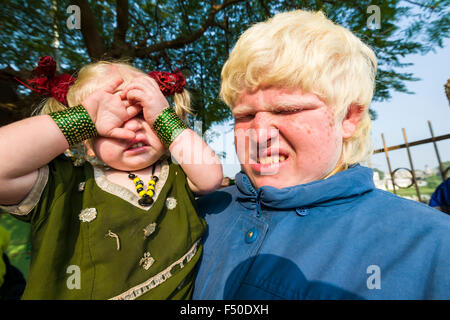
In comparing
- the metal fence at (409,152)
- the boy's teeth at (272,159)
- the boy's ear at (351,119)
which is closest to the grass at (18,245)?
the boy's teeth at (272,159)

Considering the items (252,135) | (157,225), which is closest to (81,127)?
(157,225)

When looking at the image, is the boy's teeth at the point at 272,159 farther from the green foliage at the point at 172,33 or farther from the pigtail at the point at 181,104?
the green foliage at the point at 172,33

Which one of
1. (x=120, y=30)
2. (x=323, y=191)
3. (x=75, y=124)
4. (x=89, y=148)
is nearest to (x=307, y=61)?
(x=323, y=191)

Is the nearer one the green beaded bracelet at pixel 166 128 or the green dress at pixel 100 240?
the green dress at pixel 100 240

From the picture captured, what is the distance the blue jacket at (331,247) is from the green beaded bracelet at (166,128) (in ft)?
1.80

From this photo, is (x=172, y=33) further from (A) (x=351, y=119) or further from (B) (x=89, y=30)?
(A) (x=351, y=119)

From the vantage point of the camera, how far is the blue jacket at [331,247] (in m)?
0.84

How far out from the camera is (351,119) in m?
1.33

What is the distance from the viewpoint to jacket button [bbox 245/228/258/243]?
1144mm

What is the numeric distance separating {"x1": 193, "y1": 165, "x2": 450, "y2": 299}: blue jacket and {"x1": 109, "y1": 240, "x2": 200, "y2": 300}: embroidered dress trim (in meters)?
0.14

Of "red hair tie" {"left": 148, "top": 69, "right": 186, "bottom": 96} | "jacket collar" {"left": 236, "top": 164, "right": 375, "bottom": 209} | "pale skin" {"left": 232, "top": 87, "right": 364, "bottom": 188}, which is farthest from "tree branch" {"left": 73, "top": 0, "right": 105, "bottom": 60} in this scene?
"jacket collar" {"left": 236, "top": 164, "right": 375, "bottom": 209}

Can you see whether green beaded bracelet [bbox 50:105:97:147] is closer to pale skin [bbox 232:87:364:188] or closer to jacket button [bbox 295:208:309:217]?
pale skin [bbox 232:87:364:188]

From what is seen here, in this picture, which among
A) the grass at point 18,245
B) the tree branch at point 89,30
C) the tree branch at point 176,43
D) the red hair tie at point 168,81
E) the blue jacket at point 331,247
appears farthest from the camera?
the grass at point 18,245
